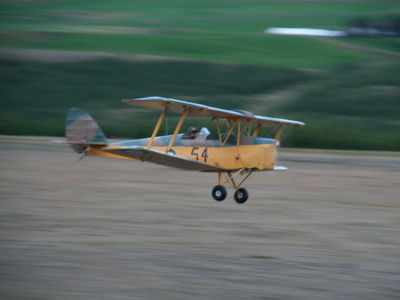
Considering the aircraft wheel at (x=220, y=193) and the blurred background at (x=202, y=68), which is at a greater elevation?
the blurred background at (x=202, y=68)

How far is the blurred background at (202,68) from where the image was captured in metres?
38.6

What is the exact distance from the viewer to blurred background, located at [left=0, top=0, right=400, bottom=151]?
127 feet

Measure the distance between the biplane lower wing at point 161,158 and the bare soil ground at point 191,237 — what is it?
1204 millimetres

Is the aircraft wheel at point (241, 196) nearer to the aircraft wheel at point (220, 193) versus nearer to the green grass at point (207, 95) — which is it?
the aircraft wheel at point (220, 193)

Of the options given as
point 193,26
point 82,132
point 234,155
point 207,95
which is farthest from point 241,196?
point 193,26

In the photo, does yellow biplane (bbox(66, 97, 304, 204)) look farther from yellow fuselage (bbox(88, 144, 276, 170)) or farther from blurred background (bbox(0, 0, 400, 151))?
blurred background (bbox(0, 0, 400, 151))

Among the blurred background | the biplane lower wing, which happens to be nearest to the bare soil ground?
the biplane lower wing

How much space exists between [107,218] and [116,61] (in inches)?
1529

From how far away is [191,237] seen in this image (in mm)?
11312

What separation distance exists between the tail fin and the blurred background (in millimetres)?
17043

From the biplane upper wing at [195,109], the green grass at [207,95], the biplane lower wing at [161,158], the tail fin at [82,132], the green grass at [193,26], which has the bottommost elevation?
the biplane lower wing at [161,158]

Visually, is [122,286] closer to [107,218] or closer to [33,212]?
[107,218]

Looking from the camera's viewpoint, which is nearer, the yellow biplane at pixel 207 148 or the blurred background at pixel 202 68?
the yellow biplane at pixel 207 148

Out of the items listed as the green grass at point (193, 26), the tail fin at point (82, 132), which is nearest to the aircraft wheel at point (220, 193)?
the tail fin at point (82, 132)
